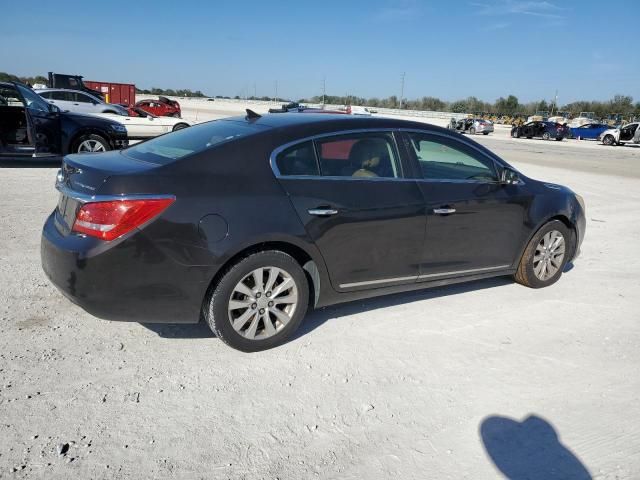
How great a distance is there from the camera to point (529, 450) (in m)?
2.78

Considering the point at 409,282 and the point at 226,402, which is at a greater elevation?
the point at 409,282

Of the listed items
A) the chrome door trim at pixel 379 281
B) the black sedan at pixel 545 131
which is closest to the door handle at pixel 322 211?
the chrome door trim at pixel 379 281

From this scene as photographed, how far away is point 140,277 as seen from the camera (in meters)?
3.20

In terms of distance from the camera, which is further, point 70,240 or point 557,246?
point 557,246

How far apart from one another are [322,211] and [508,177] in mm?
2044

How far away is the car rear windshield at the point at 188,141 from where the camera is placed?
12.1ft

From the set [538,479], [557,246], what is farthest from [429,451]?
[557,246]

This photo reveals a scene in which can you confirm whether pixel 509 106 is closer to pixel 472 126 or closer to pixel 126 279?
pixel 472 126

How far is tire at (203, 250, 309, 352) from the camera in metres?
3.42

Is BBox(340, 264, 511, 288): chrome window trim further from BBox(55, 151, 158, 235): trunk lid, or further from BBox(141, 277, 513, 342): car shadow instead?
BBox(55, 151, 158, 235): trunk lid

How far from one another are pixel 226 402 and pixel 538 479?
170 cm

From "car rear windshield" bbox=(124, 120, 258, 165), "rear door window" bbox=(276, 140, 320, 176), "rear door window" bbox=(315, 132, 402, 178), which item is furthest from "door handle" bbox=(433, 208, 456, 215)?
"car rear windshield" bbox=(124, 120, 258, 165)

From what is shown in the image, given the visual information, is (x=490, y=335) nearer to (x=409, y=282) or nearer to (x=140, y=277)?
(x=409, y=282)

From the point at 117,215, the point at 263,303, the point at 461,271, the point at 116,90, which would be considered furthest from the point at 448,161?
the point at 116,90
